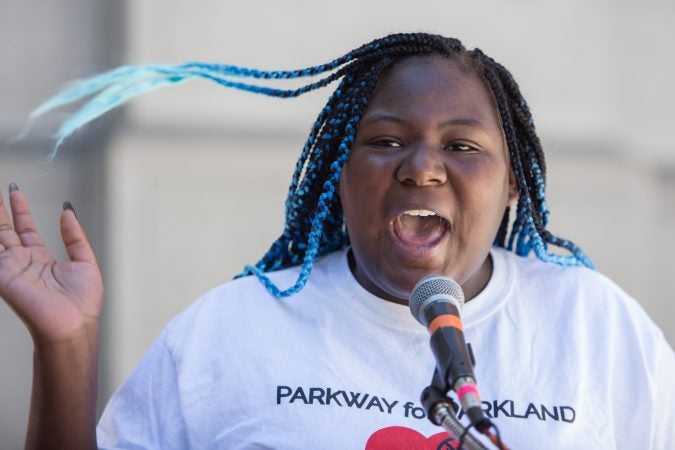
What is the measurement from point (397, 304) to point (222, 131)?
3496 mm

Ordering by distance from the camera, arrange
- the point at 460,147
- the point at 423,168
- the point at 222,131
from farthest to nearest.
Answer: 1. the point at 222,131
2. the point at 460,147
3. the point at 423,168

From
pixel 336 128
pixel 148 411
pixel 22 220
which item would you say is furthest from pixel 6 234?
pixel 336 128

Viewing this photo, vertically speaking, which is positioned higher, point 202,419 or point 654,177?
point 654,177

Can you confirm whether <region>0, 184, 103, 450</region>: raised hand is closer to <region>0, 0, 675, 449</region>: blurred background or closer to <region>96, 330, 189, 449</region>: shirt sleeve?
<region>96, 330, 189, 449</region>: shirt sleeve

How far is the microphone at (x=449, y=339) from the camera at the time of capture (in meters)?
2.04

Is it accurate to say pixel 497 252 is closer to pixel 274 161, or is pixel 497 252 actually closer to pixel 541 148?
pixel 541 148

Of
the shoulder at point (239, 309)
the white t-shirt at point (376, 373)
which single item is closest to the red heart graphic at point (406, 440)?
the white t-shirt at point (376, 373)

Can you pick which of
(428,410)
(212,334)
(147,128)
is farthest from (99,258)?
(428,410)

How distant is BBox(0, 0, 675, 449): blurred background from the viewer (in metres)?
6.10

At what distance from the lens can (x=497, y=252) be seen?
3188mm

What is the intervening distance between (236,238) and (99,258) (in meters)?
0.79

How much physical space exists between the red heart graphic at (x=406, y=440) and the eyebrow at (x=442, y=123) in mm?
794

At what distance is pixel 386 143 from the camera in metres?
2.90

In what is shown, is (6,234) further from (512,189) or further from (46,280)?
(512,189)
